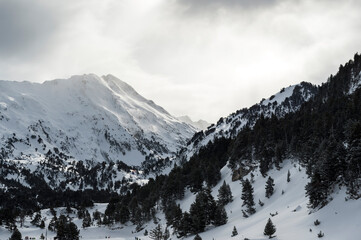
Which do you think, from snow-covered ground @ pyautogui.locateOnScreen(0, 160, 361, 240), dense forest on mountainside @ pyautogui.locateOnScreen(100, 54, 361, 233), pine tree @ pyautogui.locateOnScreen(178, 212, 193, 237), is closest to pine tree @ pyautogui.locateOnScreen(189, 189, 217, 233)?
pine tree @ pyautogui.locateOnScreen(178, 212, 193, 237)

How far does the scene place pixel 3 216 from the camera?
115 m

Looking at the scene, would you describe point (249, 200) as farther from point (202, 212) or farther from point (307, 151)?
point (307, 151)

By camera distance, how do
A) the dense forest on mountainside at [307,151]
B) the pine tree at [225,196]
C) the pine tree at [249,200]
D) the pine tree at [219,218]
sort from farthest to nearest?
the pine tree at [225,196]
the pine tree at [249,200]
the pine tree at [219,218]
the dense forest on mountainside at [307,151]

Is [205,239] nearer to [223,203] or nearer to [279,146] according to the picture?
[223,203]

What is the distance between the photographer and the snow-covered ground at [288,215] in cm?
3447

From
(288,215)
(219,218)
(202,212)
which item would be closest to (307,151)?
(219,218)

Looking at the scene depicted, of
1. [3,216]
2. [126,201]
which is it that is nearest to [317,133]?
[126,201]

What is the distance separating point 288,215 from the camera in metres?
46.7

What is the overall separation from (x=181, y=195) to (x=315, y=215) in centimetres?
7407

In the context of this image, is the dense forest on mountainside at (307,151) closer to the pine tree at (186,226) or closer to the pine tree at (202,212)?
the pine tree at (186,226)

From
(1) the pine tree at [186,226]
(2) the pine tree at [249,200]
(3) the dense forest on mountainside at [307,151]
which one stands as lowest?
(1) the pine tree at [186,226]

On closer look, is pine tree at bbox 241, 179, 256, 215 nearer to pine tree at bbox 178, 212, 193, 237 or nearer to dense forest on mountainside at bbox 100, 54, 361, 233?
pine tree at bbox 178, 212, 193, 237

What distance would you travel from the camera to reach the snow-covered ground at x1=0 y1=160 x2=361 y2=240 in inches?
1357

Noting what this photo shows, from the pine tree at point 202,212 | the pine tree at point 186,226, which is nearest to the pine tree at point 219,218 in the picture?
the pine tree at point 202,212
